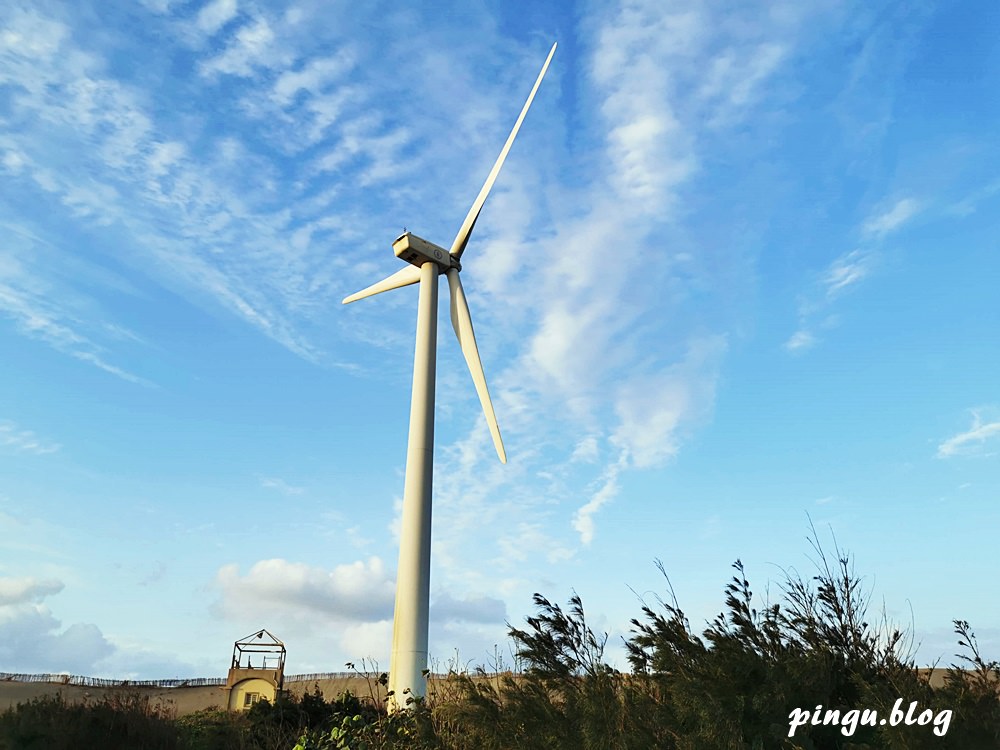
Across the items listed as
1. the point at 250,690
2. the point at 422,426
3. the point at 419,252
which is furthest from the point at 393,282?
the point at 250,690

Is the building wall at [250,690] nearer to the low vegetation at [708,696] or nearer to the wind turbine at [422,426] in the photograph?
the wind turbine at [422,426]

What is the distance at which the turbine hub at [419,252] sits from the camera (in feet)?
96.1

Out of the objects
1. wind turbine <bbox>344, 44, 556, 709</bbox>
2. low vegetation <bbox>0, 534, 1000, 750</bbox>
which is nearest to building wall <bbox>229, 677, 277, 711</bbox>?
wind turbine <bbox>344, 44, 556, 709</bbox>

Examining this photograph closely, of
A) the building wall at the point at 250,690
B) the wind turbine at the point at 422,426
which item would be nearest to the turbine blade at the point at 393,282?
the wind turbine at the point at 422,426

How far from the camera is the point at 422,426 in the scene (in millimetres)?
25266

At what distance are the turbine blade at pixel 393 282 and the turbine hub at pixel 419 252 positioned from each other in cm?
86

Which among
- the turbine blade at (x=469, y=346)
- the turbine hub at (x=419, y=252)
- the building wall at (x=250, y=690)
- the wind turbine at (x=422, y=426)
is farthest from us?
the building wall at (x=250, y=690)

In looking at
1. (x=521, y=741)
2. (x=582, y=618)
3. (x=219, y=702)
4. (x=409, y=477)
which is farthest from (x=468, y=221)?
(x=219, y=702)

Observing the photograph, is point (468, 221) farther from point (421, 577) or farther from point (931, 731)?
point (931, 731)

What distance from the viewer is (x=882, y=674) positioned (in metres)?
10.6

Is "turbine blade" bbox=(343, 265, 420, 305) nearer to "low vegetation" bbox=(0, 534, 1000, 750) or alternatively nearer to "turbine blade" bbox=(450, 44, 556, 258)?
"turbine blade" bbox=(450, 44, 556, 258)

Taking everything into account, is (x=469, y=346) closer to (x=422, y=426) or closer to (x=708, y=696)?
(x=422, y=426)

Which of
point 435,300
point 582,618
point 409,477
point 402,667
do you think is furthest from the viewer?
point 435,300

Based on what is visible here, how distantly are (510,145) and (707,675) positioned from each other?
25.6 metres
